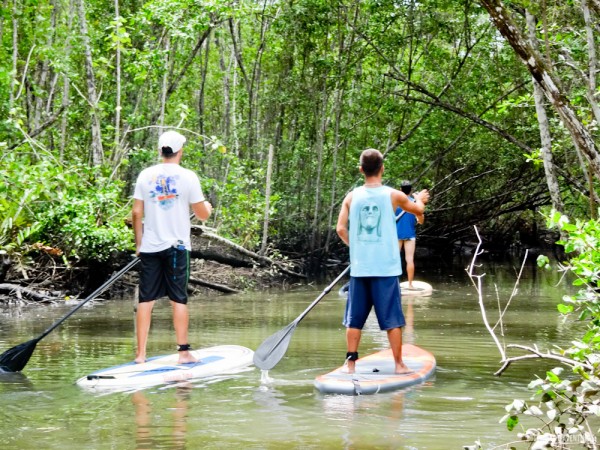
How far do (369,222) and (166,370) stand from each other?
1.94 metres

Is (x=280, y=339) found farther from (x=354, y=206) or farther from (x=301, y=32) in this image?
(x=301, y=32)

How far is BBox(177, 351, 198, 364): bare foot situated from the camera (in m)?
7.47

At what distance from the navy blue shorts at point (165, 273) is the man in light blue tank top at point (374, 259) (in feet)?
4.51

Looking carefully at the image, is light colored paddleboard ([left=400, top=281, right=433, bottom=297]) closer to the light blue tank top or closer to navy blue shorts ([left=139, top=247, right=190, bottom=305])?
navy blue shorts ([left=139, top=247, right=190, bottom=305])

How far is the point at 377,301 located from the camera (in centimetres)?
692

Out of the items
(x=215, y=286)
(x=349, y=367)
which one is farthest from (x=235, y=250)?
(x=349, y=367)

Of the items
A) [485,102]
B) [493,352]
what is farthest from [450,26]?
[493,352]

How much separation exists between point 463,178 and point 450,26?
24.6 feet

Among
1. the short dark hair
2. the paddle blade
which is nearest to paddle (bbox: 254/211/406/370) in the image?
A: the paddle blade

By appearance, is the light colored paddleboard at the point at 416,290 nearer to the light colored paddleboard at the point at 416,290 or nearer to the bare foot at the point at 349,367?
the light colored paddleboard at the point at 416,290

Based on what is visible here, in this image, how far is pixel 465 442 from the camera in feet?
16.9

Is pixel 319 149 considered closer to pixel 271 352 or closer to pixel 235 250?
pixel 235 250

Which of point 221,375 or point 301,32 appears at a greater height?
point 301,32

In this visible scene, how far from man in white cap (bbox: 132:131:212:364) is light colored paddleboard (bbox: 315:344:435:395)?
139 centimetres
